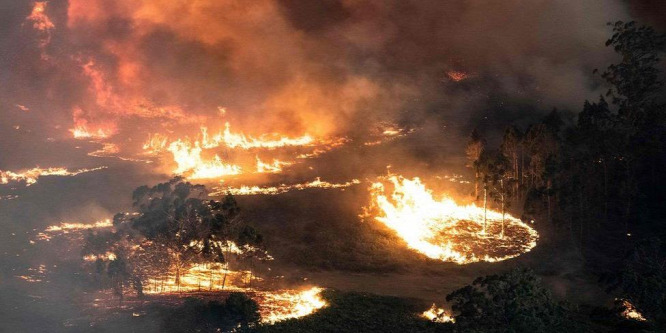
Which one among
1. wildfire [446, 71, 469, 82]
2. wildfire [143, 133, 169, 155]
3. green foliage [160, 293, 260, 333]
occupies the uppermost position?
wildfire [446, 71, 469, 82]

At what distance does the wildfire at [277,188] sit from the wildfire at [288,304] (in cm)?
3161

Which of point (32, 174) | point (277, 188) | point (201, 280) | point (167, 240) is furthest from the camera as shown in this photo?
point (32, 174)

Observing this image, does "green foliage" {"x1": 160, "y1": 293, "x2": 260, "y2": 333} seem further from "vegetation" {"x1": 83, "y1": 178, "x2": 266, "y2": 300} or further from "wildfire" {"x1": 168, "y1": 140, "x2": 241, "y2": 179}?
"wildfire" {"x1": 168, "y1": 140, "x2": 241, "y2": 179}

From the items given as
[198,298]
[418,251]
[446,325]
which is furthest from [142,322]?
[418,251]

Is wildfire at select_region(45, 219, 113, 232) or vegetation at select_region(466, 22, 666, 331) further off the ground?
vegetation at select_region(466, 22, 666, 331)

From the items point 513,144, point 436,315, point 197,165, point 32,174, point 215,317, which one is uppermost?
point 513,144

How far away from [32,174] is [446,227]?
67369 mm

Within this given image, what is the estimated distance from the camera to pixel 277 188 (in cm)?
7906

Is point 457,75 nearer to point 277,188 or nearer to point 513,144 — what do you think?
point 513,144

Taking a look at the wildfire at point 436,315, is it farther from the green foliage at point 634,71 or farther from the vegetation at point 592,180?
the green foliage at point 634,71

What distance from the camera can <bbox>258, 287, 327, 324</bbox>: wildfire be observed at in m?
40.2

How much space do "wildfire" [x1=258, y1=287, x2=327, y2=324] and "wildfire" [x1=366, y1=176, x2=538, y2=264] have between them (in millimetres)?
16879

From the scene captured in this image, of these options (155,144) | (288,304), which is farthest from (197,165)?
(288,304)

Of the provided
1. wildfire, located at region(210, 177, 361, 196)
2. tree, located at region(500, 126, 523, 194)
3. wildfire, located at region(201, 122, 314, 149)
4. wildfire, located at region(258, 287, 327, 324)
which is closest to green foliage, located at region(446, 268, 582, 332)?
wildfire, located at region(258, 287, 327, 324)
